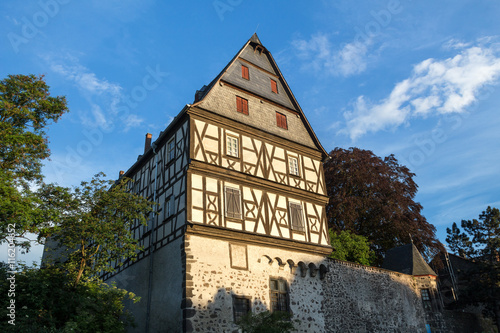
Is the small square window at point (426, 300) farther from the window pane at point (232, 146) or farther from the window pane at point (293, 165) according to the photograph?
the window pane at point (232, 146)

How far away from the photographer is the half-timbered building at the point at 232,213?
53.6 ft

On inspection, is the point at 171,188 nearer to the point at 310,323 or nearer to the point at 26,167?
the point at 26,167

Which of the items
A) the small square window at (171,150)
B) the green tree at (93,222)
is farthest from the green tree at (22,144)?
the small square window at (171,150)

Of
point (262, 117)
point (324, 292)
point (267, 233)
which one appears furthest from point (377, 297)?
point (262, 117)

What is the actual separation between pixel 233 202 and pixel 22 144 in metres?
8.64

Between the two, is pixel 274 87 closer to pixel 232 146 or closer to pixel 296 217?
pixel 232 146

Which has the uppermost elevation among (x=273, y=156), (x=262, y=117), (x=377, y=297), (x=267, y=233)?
(x=262, y=117)

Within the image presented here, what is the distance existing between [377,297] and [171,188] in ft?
41.2

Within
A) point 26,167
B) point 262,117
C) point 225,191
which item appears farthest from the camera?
point 262,117

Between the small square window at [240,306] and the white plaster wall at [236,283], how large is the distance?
0.65 feet

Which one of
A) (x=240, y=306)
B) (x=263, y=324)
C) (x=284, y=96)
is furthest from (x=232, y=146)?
(x=263, y=324)

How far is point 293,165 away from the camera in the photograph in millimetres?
21969

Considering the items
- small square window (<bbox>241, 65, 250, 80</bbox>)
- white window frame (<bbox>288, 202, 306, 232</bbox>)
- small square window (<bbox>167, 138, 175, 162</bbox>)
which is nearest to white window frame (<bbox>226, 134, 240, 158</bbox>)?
small square window (<bbox>167, 138, 175, 162</bbox>)

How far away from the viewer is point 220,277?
16.5 m
